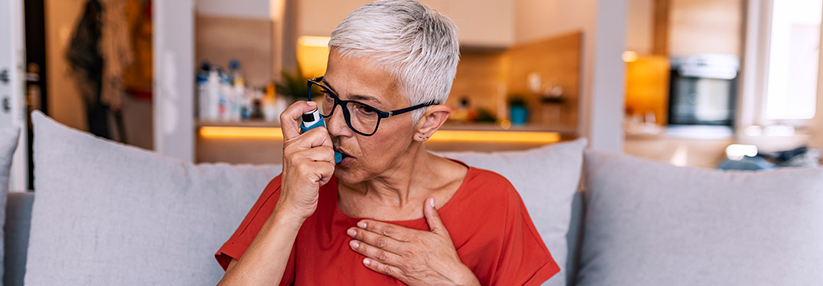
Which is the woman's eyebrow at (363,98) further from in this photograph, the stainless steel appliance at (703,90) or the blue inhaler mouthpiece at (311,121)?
the stainless steel appliance at (703,90)

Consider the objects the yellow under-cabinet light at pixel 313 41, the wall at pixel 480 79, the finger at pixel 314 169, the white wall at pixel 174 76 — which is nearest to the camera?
the finger at pixel 314 169

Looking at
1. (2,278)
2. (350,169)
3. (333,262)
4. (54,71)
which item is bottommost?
(2,278)

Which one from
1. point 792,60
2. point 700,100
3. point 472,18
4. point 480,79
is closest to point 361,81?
point 472,18

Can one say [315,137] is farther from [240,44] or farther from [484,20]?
[484,20]

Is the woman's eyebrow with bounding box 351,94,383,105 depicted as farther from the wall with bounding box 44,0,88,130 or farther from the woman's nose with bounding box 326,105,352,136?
the wall with bounding box 44,0,88,130

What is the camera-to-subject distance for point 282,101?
3184mm

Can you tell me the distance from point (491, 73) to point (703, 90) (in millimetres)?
1984

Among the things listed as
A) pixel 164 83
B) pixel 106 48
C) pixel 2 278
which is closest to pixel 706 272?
pixel 2 278

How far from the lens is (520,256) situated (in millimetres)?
1032

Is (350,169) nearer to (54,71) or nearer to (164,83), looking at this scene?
(164,83)

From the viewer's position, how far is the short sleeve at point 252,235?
94cm

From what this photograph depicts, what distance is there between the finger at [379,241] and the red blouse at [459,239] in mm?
34

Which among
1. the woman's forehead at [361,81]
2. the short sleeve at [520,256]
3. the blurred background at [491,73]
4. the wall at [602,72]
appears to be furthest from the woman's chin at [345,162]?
the wall at [602,72]

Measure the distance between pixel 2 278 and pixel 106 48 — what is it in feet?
10.8
